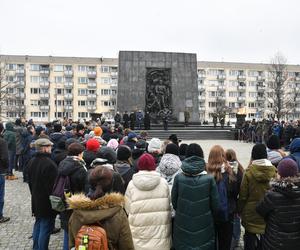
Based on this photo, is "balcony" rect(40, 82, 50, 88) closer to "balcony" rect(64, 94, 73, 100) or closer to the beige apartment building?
the beige apartment building

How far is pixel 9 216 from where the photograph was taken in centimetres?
816

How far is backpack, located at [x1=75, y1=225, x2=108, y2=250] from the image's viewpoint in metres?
3.02

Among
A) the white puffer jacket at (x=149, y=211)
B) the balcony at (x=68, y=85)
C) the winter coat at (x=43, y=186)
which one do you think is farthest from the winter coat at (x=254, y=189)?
the balcony at (x=68, y=85)

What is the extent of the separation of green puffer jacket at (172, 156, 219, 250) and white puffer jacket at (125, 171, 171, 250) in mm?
206

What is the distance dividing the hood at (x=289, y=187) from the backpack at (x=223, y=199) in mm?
750

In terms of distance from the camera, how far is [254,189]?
4.96 meters

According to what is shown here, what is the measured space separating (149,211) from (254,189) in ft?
4.44

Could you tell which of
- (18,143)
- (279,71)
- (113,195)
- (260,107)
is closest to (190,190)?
(113,195)

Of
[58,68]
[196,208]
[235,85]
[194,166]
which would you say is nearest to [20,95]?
[58,68]

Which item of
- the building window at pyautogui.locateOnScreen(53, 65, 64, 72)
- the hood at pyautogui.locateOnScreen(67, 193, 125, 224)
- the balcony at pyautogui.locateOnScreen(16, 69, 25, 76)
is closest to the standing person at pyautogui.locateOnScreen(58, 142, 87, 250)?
the hood at pyautogui.locateOnScreen(67, 193, 125, 224)

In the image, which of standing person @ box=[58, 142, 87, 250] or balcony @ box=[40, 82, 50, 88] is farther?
balcony @ box=[40, 82, 50, 88]

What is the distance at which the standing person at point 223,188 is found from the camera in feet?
15.7

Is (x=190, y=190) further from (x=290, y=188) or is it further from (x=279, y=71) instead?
(x=279, y=71)

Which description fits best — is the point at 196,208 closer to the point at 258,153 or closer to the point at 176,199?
the point at 176,199
